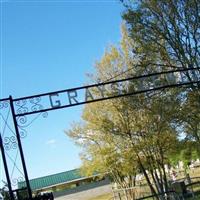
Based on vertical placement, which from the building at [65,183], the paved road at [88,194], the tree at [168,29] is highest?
the tree at [168,29]

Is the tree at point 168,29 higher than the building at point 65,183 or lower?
higher

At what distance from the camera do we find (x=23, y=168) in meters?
10.8

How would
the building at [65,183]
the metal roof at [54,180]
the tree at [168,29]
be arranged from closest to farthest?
the tree at [168,29]
the metal roof at [54,180]
the building at [65,183]

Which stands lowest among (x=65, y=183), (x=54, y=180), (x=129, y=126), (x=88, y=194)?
(x=88, y=194)

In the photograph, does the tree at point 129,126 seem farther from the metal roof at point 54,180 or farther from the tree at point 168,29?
the metal roof at point 54,180

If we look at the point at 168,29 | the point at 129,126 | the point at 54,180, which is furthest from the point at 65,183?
the point at 168,29

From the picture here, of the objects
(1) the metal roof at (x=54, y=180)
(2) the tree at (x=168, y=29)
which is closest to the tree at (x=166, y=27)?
(2) the tree at (x=168, y=29)

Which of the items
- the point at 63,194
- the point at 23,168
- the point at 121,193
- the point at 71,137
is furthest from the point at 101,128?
the point at 63,194

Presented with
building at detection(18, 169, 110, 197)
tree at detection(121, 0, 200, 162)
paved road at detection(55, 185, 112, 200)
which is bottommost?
paved road at detection(55, 185, 112, 200)

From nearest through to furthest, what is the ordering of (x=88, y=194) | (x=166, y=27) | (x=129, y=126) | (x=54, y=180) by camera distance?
(x=166, y=27) < (x=129, y=126) < (x=88, y=194) < (x=54, y=180)

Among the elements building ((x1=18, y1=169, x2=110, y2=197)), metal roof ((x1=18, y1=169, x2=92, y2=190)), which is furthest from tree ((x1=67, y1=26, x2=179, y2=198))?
building ((x1=18, y1=169, x2=110, y2=197))

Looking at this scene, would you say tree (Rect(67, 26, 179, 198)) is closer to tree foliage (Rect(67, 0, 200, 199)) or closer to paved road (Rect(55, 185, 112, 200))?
tree foliage (Rect(67, 0, 200, 199))

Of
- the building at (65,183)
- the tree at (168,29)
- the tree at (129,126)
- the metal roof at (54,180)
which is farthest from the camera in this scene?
the building at (65,183)

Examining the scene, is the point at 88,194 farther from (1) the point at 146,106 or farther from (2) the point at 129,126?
(1) the point at 146,106
